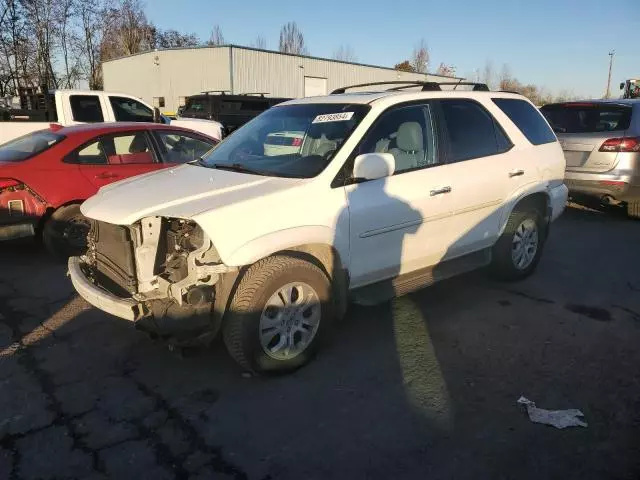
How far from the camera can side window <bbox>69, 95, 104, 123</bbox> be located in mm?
10672

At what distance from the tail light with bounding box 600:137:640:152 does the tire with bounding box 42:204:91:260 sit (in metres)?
7.42

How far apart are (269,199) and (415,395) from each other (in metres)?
1.57

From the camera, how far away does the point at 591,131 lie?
27.0 feet

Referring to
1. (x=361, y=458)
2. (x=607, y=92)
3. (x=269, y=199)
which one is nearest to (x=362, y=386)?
(x=361, y=458)

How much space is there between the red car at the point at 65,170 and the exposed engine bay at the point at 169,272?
107 inches

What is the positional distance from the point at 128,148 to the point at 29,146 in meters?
1.11

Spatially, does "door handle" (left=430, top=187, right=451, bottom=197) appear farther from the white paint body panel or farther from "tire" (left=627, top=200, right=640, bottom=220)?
"tire" (left=627, top=200, right=640, bottom=220)

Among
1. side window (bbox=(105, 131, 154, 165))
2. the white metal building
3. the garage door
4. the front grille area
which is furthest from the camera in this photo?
the garage door

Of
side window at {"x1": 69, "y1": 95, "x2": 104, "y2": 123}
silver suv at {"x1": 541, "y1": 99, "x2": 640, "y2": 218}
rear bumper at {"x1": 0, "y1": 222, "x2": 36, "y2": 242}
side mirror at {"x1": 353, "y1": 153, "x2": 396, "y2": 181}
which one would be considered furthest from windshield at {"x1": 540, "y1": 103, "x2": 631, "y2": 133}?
side window at {"x1": 69, "y1": 95, "x2": 104, "y2": 123}

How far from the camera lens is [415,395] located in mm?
3328

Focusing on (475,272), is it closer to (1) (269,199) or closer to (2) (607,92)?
(1) (269,199)

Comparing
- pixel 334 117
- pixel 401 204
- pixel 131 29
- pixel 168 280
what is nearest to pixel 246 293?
pixel 168 280

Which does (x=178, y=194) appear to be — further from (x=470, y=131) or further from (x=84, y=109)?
(x=84, y=109)

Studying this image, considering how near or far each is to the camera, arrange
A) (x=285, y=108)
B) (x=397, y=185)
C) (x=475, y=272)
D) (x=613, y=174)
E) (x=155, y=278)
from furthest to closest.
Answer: (x=613, y=174) < (x=475, y=272) < (x=285, y=108) < (x=397, y=185) < (x=155, y=278)
